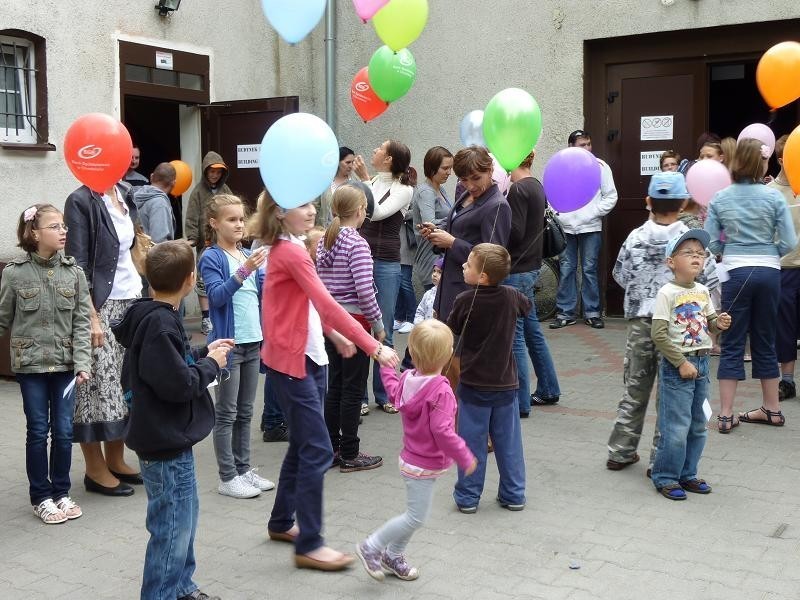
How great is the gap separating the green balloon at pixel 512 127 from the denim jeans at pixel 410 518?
97.2 inches

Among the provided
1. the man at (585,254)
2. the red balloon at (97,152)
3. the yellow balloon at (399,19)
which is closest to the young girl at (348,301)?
the red balloon at (97,152)

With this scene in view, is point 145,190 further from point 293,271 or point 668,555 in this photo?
point 668,555

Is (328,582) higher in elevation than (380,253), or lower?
lower

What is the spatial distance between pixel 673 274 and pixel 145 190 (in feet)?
14.6

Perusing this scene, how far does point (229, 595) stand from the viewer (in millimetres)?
4059

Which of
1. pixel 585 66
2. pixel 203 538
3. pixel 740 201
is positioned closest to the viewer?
pixel 203 538

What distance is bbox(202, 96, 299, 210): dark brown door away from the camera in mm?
11203

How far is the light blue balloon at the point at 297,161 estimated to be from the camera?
4.27m

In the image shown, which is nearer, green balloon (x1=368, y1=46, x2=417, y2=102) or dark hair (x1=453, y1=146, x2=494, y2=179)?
dark hair (x1=453, y1=146, x2=494, y2=179)

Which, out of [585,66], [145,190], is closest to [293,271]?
[145,190]

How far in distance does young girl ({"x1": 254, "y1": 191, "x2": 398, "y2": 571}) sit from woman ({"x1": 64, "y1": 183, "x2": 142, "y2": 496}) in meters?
1.42

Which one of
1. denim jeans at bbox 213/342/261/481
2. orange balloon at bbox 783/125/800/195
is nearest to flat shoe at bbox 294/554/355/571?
denim jeans at bbox 213/342/261/481

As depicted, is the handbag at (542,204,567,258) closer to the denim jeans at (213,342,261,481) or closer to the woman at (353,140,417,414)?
the woman at (353,140,417,414)

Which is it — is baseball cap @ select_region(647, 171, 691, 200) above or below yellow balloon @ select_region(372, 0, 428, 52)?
below
